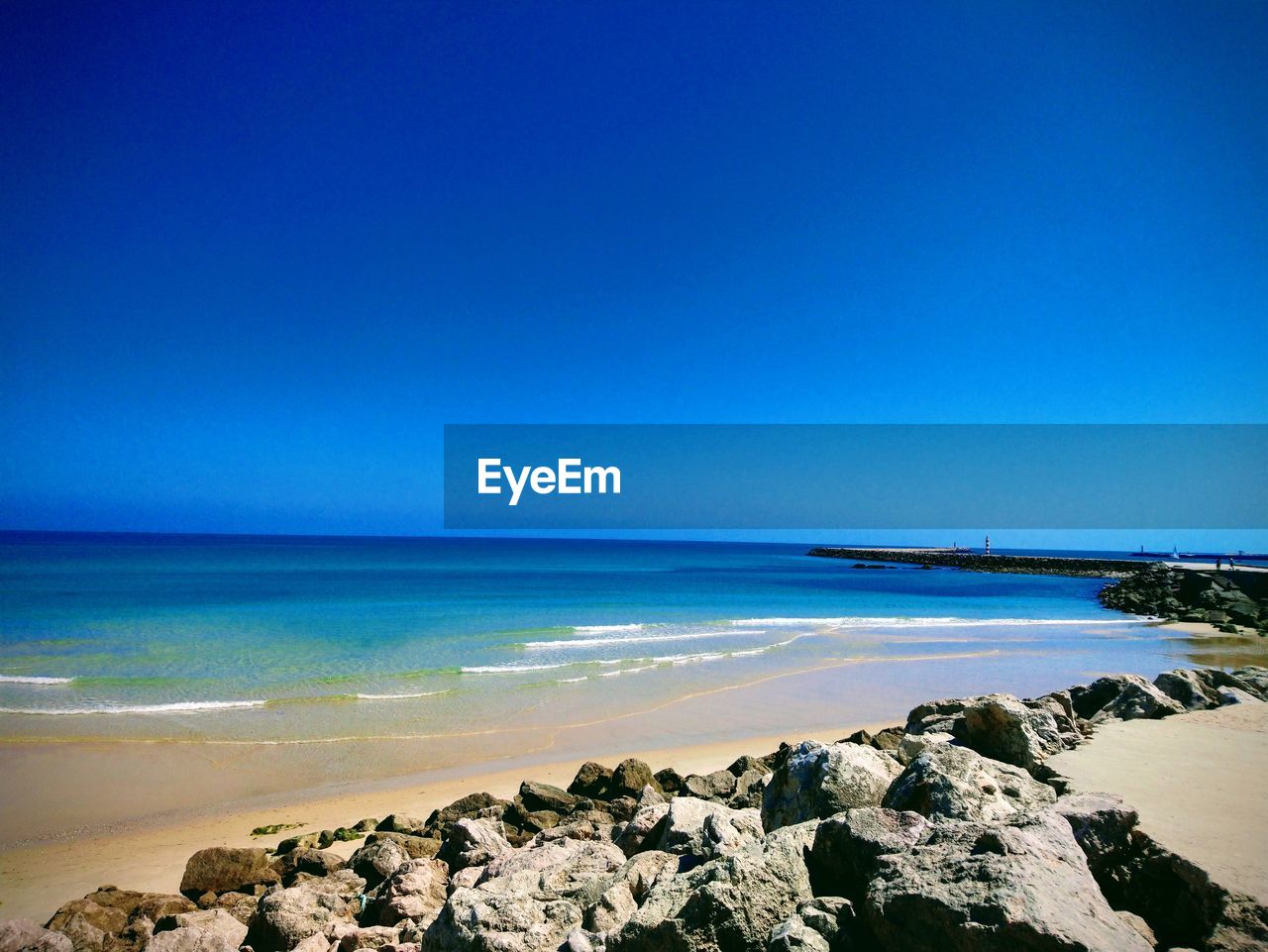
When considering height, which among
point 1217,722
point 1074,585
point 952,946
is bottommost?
point 1074,585

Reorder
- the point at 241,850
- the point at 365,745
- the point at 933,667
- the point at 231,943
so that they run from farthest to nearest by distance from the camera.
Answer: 1. the point at 933,667
2. the point at 365,745
3. the point at 241,850
4. the point at 231,943

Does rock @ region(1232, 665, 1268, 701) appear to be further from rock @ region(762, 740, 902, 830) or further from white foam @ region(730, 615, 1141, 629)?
white foam @ region(730, 615, 1141, 629)

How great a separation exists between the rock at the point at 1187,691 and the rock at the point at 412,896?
8604mm

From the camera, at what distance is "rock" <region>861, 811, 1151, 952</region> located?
242 cm

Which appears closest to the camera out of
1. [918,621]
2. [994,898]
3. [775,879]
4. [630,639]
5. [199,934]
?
[994,898]

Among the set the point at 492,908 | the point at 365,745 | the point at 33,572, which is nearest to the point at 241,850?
the point at 492,908

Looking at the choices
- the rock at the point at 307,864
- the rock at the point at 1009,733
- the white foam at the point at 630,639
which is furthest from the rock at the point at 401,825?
the white foam at the point at 630,639

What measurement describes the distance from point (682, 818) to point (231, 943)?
2.99m

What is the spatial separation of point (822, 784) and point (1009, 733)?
7.58 ft

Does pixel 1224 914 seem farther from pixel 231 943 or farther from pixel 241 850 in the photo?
pixel 241 850

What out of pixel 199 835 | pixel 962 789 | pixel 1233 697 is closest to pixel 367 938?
pixel 962 789

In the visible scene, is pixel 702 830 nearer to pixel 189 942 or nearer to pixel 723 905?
pixel 723 905

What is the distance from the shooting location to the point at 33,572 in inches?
1927

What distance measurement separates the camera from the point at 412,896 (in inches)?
180
